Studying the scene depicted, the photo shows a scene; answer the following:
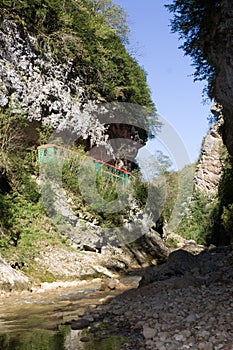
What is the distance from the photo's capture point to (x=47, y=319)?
722 cm

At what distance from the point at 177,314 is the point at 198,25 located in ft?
28.3

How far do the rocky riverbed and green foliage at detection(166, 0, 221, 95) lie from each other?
6080 mm

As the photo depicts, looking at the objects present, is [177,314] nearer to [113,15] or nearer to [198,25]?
[198,25]

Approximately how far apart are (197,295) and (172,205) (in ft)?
84.9

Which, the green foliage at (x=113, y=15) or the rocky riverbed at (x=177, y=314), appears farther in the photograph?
the green foliage at (x=113, y=15)

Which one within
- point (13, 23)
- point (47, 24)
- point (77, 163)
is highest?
point (47, 24)

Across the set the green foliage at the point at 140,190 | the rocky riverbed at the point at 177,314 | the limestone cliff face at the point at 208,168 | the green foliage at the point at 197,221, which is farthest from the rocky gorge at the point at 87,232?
the limestone cliff face at the point at 208,168

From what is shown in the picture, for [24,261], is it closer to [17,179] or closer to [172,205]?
[17,179]

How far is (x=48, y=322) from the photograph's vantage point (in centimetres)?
695

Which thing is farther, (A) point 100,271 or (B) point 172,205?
(B) point 172,205

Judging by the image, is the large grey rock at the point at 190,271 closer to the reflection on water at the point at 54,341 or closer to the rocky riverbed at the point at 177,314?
the rocky riverbed at the point at 177,314

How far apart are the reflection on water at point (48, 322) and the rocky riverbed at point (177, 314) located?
1.29 feet

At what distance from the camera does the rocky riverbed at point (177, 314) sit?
4852 mm

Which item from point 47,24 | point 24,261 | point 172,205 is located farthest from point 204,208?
point 24,261
